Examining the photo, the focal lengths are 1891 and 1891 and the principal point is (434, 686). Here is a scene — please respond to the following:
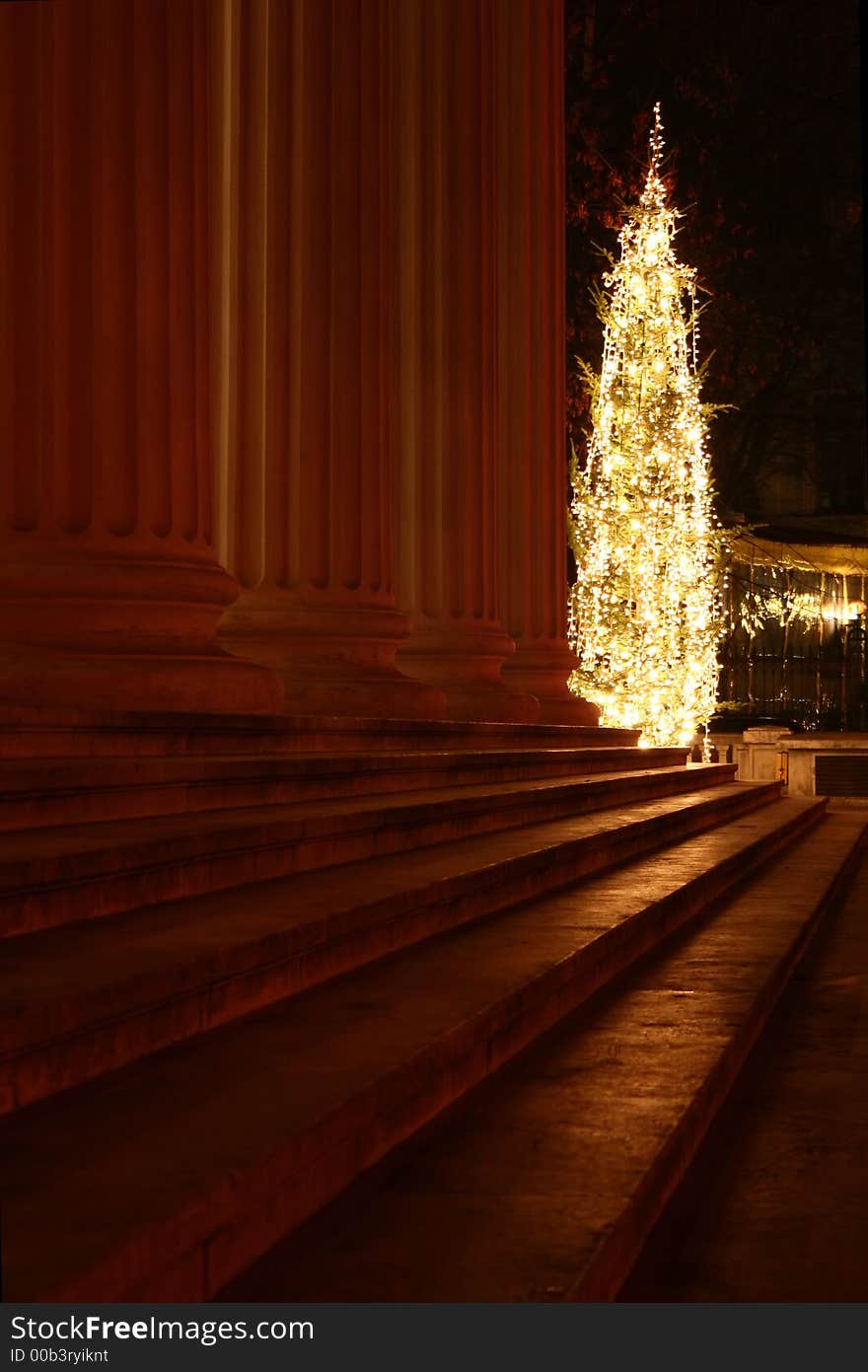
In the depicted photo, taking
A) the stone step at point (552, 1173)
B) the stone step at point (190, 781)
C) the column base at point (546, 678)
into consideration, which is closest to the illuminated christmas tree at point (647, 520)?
the column base at point (546, 678)

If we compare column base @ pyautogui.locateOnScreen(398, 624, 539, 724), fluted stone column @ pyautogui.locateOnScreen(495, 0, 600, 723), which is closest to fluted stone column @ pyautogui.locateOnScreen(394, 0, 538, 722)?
column base @ pyautogui.locateOnScreen(398, 624, 539, 724)

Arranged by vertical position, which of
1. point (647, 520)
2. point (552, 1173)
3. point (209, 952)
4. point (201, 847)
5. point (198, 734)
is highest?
point (647, 520)

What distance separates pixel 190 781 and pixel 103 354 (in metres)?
2.67

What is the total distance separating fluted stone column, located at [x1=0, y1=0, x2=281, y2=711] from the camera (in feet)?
29.7

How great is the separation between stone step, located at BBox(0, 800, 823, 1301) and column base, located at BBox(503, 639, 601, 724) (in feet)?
42.8

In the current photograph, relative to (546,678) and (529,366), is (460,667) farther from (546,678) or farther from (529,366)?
(529,366)

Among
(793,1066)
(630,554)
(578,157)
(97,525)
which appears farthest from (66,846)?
(578,157)

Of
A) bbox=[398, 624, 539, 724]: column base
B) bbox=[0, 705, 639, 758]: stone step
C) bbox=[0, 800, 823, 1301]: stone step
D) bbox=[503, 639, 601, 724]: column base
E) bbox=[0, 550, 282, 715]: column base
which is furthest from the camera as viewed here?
bbox=[503, 639, 601, 724]: column base

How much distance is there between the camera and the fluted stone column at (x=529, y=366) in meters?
20.5

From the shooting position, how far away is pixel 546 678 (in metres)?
20.5

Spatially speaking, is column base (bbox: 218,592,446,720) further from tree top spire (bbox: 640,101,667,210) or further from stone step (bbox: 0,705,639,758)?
tree top spire (bbox: 640,101,667,210)

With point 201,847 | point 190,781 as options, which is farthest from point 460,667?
point 201,847

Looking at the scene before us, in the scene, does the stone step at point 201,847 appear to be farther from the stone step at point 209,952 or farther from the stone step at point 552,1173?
the stone step at point 552,1173

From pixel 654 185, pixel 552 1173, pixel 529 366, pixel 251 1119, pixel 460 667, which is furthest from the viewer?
pixel 654 185
